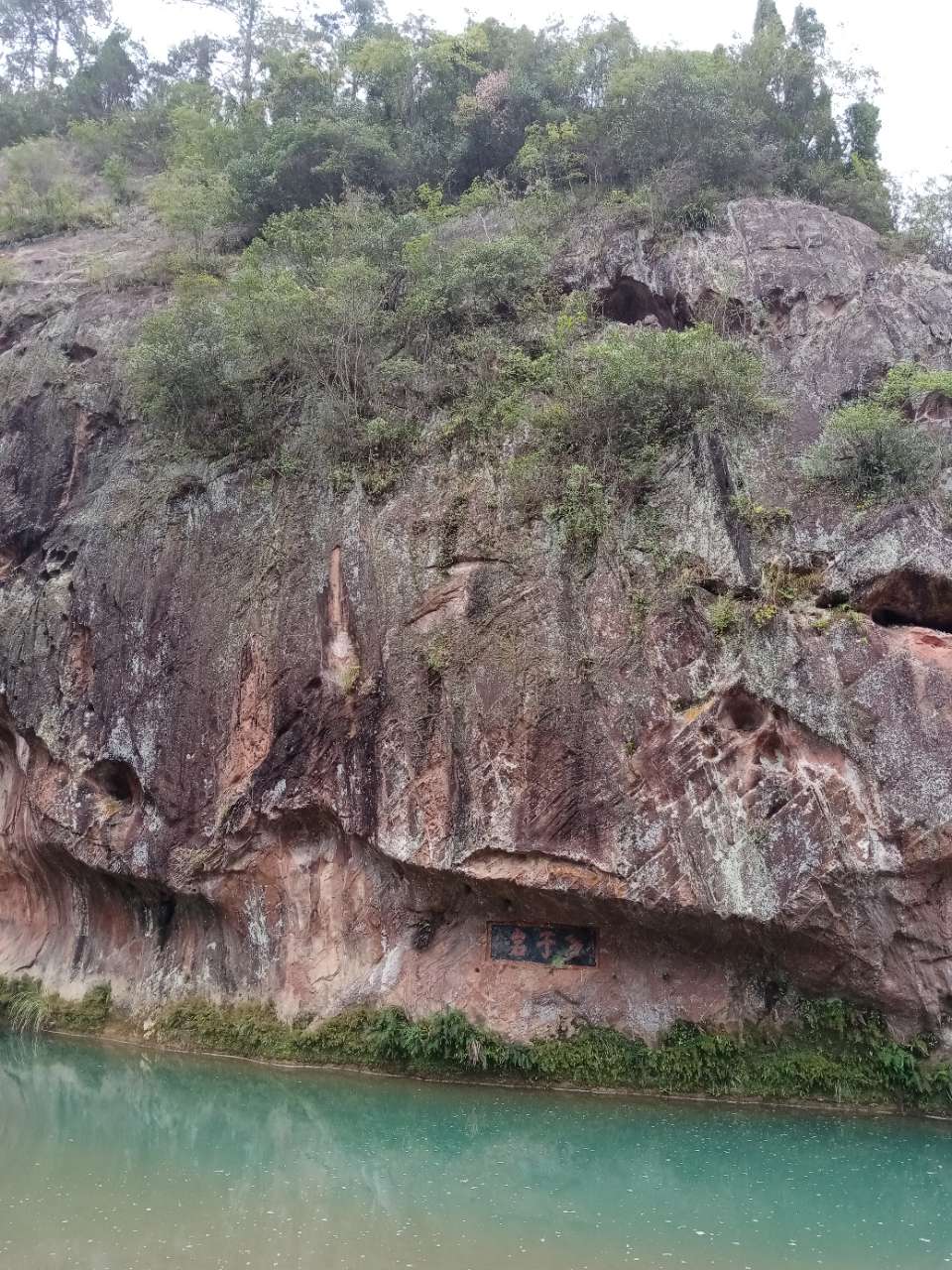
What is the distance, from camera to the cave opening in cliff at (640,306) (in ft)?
50.6

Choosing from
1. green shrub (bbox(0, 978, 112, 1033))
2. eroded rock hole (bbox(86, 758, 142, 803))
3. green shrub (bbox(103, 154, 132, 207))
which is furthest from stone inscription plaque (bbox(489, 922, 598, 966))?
green shrub (bbox(103, 154, 132, 207))

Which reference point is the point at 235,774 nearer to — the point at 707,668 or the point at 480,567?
the point at 480,567

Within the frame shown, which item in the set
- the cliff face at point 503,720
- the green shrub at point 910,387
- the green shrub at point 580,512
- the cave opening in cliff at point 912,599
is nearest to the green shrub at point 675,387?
the cliff face at point 503,720

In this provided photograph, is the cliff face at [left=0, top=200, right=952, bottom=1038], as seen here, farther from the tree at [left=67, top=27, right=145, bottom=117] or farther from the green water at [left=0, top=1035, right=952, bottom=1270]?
the tree at [left=67, top=27, right=145, bottom=117]

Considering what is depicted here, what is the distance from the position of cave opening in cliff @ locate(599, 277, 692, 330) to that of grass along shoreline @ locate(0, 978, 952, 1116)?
1015 centimetres

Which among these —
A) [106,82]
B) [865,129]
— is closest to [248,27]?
[106,82]

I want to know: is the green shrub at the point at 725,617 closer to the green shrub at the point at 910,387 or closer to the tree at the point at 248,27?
the green shrub at the point at 910,387

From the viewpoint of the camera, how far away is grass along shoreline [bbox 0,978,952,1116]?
10414mm

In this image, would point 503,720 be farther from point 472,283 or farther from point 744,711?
point 472,283

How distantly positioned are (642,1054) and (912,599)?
5.95 meters

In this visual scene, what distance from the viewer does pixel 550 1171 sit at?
880cm

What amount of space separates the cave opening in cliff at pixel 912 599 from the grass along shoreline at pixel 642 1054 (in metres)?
4.35

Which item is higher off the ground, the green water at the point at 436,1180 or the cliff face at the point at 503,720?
the cliff face at the point at 503,720

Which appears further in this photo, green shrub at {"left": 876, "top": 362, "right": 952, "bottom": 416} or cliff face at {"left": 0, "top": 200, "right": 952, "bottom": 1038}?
green shrub at {"left": 876, "top": 362, "right": 952, "bottom": 416}
